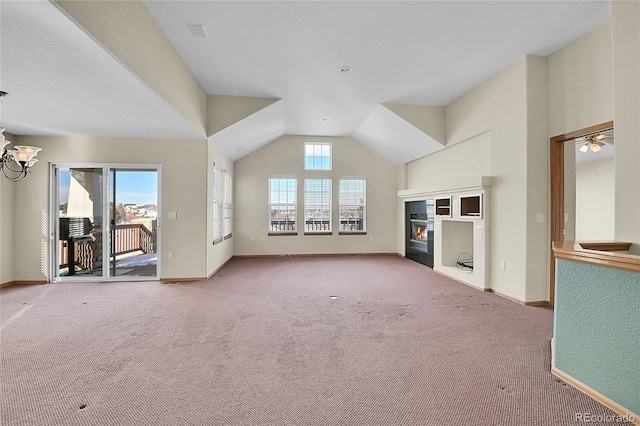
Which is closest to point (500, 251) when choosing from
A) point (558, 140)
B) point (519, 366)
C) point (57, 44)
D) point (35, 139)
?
point (558, 140)

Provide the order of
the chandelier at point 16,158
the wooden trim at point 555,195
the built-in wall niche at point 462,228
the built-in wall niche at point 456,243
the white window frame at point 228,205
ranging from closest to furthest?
the chandelier at point 16,158
the wooden trim at point 555,195
the built-in wall niche at point 462,228
the built-in wall niche at point 456,243
the white window frame at point 228,205

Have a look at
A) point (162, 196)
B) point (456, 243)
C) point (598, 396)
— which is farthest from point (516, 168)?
point (162, 196)

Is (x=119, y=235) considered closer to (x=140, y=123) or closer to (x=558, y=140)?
(x=140, y=123)

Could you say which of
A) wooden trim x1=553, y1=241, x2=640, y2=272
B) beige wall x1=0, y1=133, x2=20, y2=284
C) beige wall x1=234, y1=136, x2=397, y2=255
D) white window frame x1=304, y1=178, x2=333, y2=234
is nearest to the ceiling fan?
wooden trim x1=553, y1=241, x2=640, y2=272

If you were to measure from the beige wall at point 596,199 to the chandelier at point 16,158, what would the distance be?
1080 centimetres

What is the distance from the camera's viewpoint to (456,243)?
240 inches

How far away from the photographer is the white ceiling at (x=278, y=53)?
8.48 ft

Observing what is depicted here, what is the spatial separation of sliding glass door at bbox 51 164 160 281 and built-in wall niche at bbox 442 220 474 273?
5552mm

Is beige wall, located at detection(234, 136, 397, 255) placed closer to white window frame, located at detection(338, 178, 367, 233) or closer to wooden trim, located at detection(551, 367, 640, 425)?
white window frame, located at detection(338, 178, 367, 233)

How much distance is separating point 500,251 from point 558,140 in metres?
1.69

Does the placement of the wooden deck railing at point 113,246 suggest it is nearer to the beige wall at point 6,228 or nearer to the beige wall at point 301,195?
the beige wall at point 6,228

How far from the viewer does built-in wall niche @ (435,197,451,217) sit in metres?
5.78

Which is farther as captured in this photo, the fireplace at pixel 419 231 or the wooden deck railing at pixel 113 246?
the fireplace at pixel 419 231

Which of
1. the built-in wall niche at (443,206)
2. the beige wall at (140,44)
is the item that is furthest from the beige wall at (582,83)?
the beige wall at (140,44)
